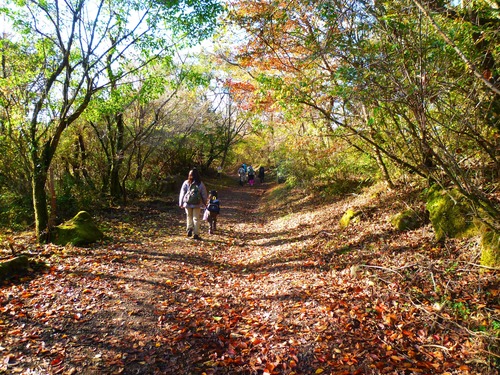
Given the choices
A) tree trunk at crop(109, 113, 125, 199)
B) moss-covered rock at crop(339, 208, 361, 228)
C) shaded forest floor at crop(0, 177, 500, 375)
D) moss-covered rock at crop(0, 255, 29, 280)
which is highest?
tree trunk at crop(109, 113, 125, 199)

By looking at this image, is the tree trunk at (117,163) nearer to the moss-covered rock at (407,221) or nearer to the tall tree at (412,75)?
the tall tree at (412,75)

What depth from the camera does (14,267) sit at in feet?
19.3

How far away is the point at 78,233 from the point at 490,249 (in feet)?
30.8

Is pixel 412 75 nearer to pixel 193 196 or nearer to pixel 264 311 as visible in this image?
pixel 264 311

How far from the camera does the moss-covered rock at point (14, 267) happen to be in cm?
566

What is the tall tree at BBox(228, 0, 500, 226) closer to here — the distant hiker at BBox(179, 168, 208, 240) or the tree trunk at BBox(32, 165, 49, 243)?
the distant hiker at BBox(179, 168, 208, 240)

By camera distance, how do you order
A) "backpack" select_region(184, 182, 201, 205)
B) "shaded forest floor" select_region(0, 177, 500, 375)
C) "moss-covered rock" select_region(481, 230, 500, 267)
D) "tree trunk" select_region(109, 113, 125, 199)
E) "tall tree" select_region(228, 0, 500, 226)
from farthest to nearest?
"tree trunk" select_region(109, 113, 125, 199)
"backpack" select_region(184, 182, 201, 205)
"moss-covered rock" select_region(481, 230, 500, 267)
"tall tree" select_region(228, 0, 500, 226)
"shaded forest floor" select_region(0, 177, 500, 375)

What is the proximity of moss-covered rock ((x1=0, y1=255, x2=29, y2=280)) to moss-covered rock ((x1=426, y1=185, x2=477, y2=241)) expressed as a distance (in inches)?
333

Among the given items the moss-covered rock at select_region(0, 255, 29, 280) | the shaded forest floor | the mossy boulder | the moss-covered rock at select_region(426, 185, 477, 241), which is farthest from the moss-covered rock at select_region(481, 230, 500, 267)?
the mossy boulder

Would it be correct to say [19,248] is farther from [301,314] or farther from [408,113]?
[408,113]

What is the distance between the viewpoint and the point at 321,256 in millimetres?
7086

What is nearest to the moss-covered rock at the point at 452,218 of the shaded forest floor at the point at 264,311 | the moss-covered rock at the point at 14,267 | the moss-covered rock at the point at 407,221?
the shaded forest floor at the point at 264,311

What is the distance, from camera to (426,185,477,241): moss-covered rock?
5.45 meters

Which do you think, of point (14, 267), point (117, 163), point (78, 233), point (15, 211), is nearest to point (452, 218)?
point (14, 267)
